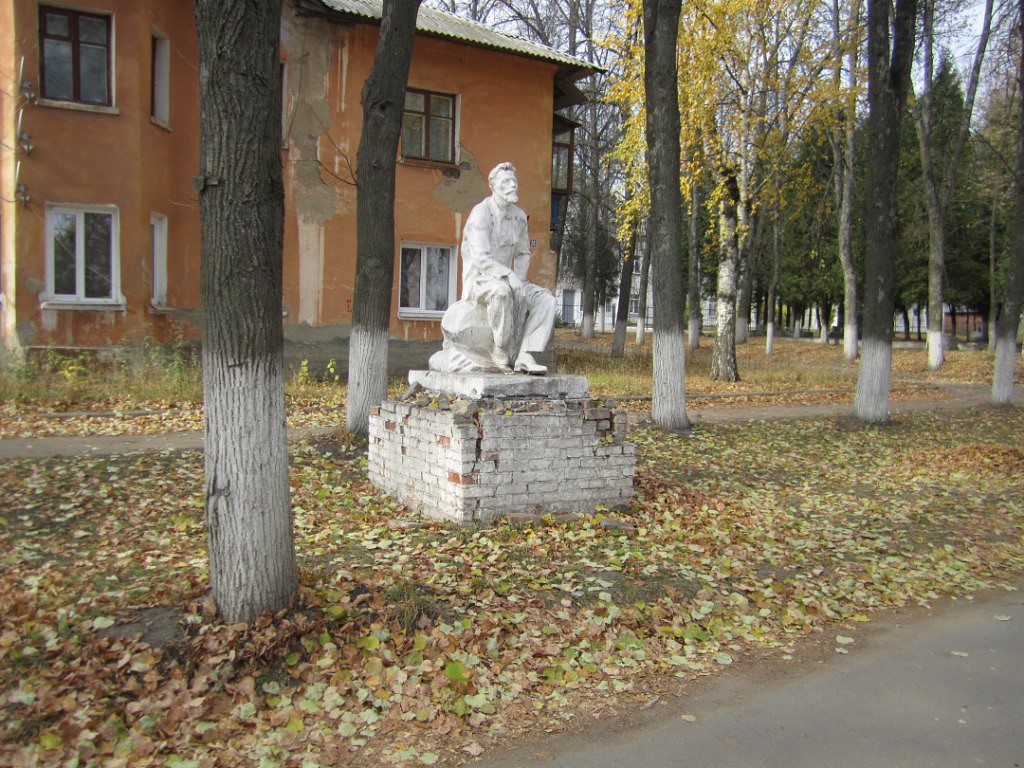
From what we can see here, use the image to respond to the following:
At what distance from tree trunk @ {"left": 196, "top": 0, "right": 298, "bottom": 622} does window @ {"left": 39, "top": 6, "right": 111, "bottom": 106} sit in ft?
38.0

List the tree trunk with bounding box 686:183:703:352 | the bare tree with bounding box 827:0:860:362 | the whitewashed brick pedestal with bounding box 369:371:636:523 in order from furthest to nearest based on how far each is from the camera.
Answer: the tree trunk with bounding box 686:183:703:352 → the bare tree with bounding box 827:0:860:362 → the whitewashed brick pedestal with bounding box 369:371:636:523

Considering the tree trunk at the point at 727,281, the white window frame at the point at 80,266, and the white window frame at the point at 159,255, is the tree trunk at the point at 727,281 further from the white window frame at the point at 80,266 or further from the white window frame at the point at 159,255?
the white window frame at the point at 80,266

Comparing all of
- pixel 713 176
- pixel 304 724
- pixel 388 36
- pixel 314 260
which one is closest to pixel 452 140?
pixel 314 260

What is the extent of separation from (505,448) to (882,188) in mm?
8575

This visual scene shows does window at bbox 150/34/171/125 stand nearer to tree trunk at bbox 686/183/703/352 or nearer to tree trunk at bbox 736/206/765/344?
tree trunk at bbox 686/183/703/352

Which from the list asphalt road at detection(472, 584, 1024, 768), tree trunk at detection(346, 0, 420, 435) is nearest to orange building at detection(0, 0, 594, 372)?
tree trunk at detection(346, 0, 420, 435)

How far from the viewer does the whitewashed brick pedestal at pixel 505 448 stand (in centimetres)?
593

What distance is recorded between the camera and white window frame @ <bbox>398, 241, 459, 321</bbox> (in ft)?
56.3

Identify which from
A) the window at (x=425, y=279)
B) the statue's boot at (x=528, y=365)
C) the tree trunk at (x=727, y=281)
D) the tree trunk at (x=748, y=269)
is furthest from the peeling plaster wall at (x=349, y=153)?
the tree trunk at (x=748, y=269)

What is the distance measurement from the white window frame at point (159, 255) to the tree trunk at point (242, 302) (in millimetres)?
11565

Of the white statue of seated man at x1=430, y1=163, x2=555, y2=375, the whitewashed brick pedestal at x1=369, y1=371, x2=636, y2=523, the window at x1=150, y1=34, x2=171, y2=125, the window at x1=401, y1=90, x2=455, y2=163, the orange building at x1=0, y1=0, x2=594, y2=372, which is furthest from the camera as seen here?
the window at x1=401, y1=90, x2=455, y2=163

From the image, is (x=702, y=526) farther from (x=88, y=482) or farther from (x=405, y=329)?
(x=405, y=329)

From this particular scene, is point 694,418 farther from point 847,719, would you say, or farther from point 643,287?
point 643,287

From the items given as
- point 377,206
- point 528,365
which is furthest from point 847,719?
point 377,206
